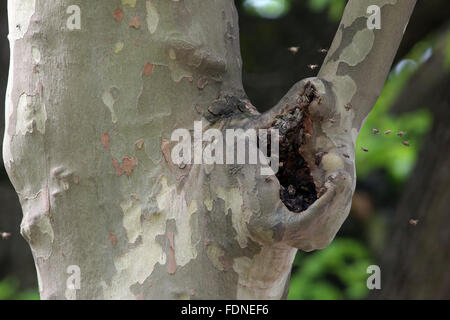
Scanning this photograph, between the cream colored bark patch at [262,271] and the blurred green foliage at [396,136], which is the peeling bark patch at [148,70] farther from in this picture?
the blurred green foliage at [396,136]

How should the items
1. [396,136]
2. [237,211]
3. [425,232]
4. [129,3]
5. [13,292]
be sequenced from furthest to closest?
1. [13,292]
2. [396,136]
3. [425,232]
4. [129,3]
5. [237,211]

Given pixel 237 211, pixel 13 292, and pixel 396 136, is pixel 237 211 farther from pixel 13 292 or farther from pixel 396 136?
pixel 13 292

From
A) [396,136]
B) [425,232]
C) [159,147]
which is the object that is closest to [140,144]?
[159,147]

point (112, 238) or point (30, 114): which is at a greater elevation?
point (30, 114)

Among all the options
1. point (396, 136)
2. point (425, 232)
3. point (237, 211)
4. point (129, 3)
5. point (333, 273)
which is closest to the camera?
point (237, 211)

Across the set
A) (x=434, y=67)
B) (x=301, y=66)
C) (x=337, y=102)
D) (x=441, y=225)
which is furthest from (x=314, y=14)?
(x=337, y=102)

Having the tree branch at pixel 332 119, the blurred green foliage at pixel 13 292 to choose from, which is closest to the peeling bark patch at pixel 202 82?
the tree branch at pixel 332 119
